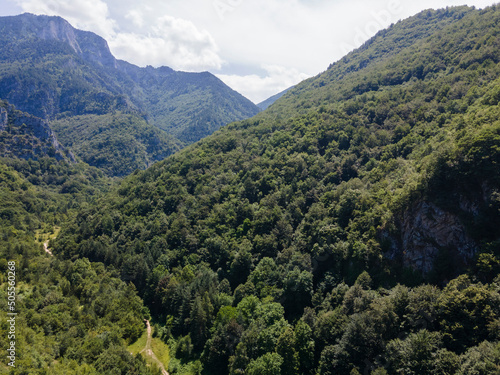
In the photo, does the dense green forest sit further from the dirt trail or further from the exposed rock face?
the dirt trail

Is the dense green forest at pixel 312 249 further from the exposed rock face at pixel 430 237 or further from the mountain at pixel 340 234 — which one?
the mountain at pixel 340 234

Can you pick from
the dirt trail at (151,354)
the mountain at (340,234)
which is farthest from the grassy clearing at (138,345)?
the mountain at (340,234)

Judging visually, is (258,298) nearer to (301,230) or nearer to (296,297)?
(296,297)

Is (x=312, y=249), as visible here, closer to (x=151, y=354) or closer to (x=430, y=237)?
(x=430, y=237)

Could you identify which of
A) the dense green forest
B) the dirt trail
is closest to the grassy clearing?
the dirt trail

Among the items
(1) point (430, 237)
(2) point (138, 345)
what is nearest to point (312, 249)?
(1) point (430, 237)

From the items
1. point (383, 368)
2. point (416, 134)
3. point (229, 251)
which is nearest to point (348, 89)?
point (416, 134)
